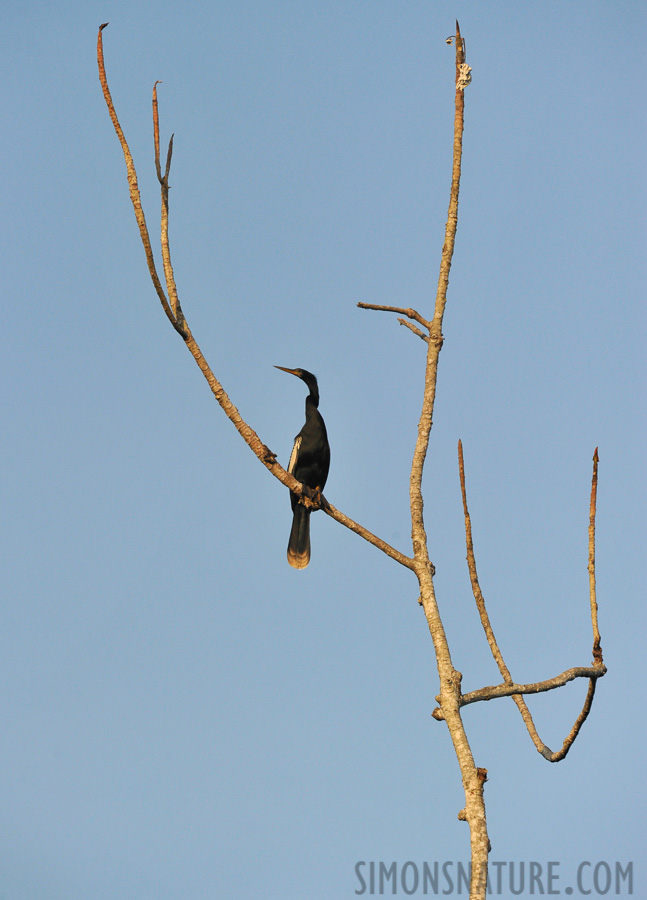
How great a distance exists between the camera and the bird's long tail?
25.9 feet

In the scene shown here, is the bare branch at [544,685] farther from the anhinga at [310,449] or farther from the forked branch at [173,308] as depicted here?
the anhinga at [310,449]

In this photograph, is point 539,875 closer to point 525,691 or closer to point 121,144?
point 525,691

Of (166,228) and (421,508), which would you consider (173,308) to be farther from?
(421,508)

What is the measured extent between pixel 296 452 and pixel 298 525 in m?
0.84

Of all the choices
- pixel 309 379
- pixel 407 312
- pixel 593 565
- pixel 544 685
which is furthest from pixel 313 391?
pixel 544 685

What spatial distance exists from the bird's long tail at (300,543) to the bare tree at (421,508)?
396 centimetres

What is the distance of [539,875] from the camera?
4703mm

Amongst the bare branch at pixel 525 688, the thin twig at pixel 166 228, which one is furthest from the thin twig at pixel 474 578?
the thin twig at pixel 166 228

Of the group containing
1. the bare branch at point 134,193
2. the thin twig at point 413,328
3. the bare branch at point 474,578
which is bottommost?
the bare branch at point 474,578

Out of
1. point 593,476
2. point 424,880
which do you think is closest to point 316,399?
point 424,880

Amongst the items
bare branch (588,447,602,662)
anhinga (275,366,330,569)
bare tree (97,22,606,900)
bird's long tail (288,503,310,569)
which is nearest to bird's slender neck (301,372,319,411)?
anhinga (275,366,330,569)

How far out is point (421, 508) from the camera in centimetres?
338

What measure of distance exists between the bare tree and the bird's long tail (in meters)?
3.96

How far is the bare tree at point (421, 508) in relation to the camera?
2973 millimetres
